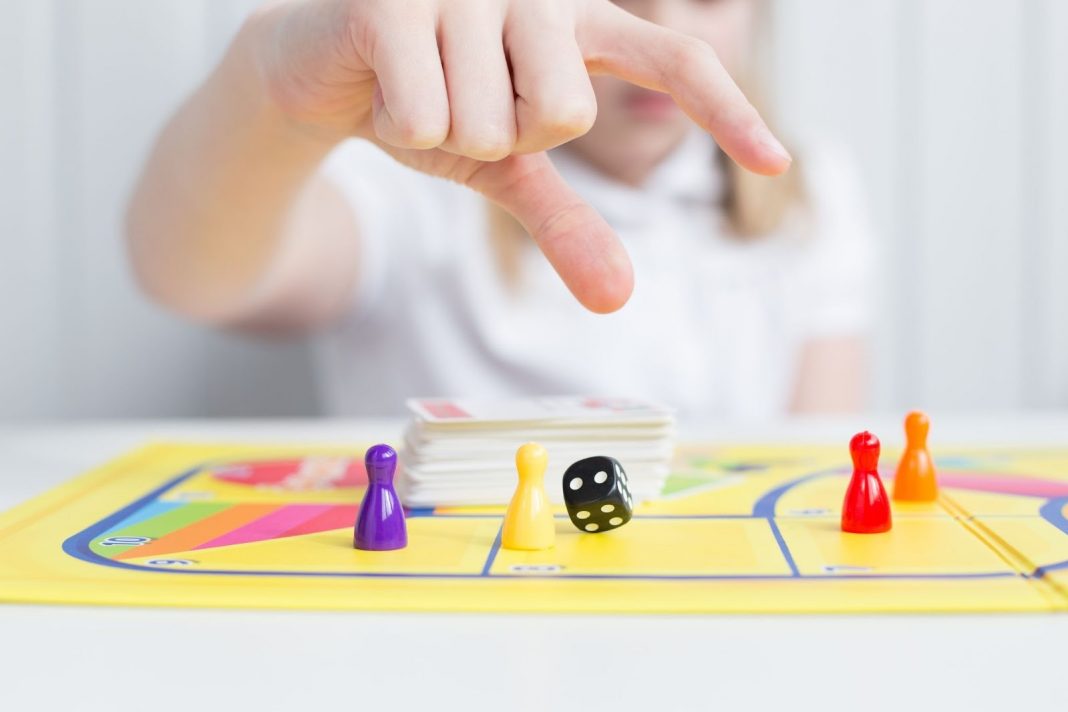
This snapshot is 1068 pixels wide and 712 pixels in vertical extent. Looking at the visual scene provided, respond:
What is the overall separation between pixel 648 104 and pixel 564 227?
724 millimetres

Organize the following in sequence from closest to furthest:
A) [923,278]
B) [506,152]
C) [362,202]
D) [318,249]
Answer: [506,152] → [318,249] → [362,202] → [923,278]

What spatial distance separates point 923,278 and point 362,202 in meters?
0.92

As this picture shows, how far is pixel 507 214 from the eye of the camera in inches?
51.9

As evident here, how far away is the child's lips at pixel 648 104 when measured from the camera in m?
1.24

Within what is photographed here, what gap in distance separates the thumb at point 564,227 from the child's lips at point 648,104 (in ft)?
2.20

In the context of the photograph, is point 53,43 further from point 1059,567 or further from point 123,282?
point 1059,567

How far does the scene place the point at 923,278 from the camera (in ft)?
5.42

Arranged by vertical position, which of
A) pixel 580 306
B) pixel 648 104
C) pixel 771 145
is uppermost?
pixel 648 104

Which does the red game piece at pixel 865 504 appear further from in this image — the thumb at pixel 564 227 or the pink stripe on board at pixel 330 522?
the pink stripe on board at pixel 330 522

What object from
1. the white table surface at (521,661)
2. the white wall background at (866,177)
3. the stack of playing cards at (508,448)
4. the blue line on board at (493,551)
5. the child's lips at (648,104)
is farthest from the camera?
the white wall background at (866,177)

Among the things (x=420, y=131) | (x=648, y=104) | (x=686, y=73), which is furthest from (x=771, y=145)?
(x=648, y=104)

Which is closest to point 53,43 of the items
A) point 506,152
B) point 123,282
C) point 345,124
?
point 123,282

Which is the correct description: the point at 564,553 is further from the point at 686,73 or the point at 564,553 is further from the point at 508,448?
the point at 686,73

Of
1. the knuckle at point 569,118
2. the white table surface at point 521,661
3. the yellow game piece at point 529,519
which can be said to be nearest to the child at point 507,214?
the knuckle at point 569,118
